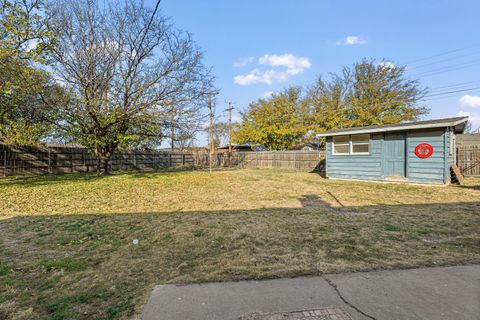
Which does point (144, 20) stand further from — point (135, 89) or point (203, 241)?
point (203, 241)

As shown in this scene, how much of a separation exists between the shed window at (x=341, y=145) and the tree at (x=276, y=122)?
10667 millimetres

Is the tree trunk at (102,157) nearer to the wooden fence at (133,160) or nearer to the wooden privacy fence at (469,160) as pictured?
the wooden fence at (133,160)

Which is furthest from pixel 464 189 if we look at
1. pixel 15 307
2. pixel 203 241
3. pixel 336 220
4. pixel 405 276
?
pixel 15 307

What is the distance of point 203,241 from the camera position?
3.63 m

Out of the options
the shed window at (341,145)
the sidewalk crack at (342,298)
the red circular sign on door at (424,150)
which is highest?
the shed window at (341,145)

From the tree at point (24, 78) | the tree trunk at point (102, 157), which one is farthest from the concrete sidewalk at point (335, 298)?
the tree trunk at point (102, 157)

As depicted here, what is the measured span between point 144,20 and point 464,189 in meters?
14.4

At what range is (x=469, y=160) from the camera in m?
11.7

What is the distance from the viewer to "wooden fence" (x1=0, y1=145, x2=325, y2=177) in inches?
519


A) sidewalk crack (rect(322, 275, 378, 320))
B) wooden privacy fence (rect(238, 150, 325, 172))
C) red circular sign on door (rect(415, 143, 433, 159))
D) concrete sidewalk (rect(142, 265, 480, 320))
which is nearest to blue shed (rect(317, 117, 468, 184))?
red circular sign on door (rect(415, 143, 433, 159))

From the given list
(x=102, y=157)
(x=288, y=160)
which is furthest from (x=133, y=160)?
(x=288, y=160)

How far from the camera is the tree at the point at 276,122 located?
76.3ft

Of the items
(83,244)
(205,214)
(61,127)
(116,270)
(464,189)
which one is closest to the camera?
(116,270)

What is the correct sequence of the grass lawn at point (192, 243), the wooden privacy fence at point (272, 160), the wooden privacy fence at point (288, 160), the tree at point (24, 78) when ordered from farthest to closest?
1. the wooden privacy fence at point (272, 160)
2. the wooden privacy fence at point (288, 160)
3. the tree at point (24, 78)
4. the grass lawn at point (192, 243)
